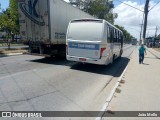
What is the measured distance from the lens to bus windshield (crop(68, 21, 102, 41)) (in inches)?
498

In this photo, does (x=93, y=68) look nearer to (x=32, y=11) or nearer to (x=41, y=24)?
(x=41, y=24)

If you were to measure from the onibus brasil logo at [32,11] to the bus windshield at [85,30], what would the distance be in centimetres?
239

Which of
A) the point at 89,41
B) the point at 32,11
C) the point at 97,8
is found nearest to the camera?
the point at 89,41

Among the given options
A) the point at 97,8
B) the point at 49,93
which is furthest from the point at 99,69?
the point at 97,8

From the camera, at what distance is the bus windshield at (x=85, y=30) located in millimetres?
12648

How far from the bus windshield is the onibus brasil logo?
2391mm

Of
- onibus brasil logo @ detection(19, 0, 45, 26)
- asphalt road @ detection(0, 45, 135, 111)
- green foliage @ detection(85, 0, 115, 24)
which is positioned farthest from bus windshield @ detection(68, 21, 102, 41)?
green foliage @ detection(85, 0, 115, 24)

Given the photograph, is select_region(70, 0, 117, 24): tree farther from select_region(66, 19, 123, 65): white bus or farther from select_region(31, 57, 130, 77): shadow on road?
select_region(66, 19, 123, 65): white bus

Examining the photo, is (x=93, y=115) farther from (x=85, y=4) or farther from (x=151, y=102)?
(x=85, y=4)

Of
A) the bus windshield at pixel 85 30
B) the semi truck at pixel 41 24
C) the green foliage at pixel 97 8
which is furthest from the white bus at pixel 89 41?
the green foliage at pixel 97 8

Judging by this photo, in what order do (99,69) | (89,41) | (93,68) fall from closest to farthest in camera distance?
(89,41) → (99,69) → (93,68)

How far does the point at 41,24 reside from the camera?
14.8 metres

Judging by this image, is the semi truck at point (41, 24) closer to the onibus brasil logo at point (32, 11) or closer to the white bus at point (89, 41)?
the onibus brasil logo at point (32, 11)

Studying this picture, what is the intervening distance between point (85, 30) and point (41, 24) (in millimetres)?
3358
